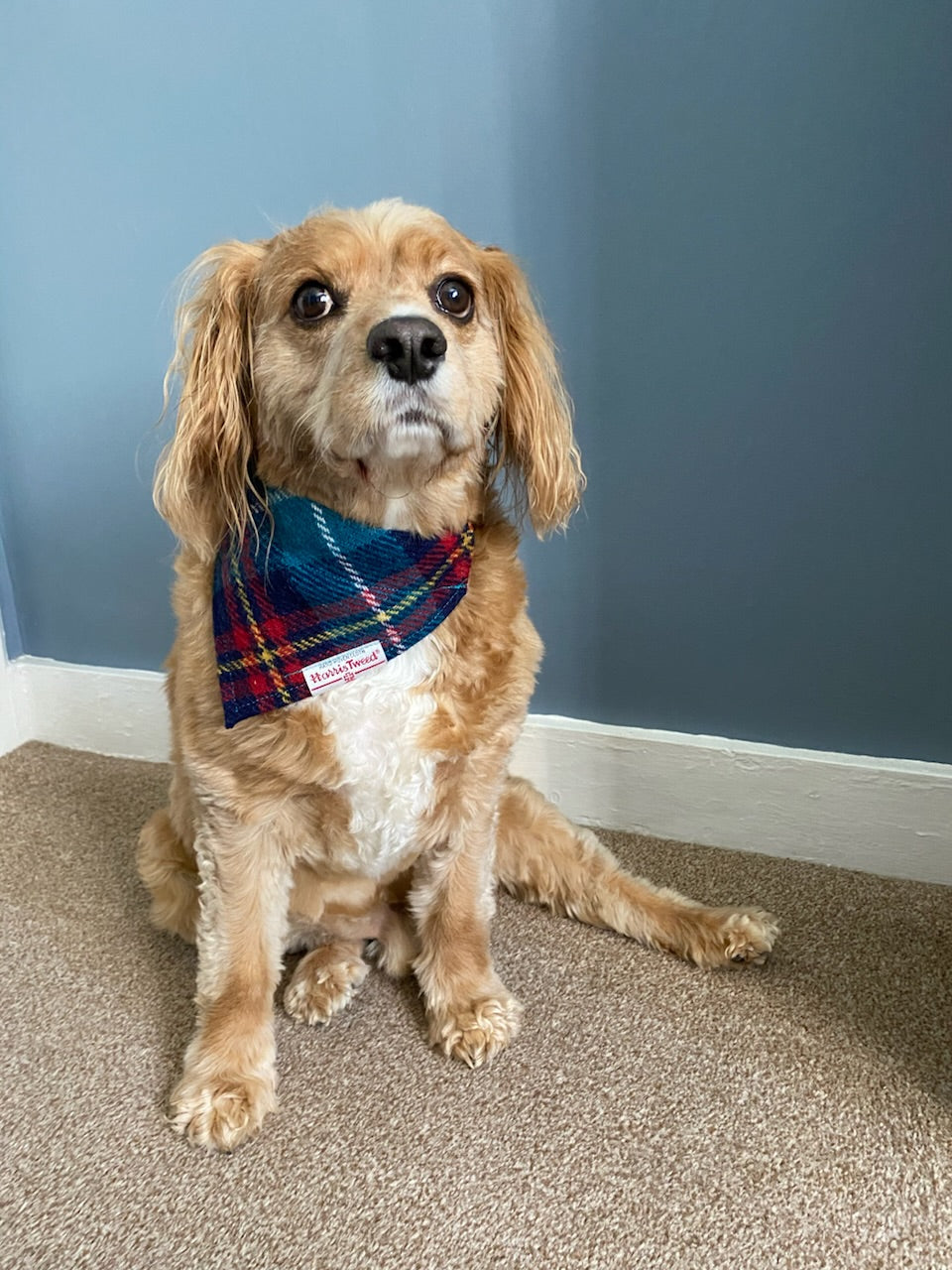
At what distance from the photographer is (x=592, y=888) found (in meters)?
1.48

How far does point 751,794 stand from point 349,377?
1096mm

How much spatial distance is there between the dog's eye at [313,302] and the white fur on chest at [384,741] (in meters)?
0.41

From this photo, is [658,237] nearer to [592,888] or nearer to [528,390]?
[528,390]

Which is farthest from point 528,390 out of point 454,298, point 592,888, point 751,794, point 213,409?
point 751,794

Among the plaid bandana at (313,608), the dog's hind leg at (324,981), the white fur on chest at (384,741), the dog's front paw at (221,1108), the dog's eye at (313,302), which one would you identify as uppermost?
the dog's eye at (313,302)

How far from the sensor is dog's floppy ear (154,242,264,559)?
3.64 ft

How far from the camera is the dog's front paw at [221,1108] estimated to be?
1.10 metres

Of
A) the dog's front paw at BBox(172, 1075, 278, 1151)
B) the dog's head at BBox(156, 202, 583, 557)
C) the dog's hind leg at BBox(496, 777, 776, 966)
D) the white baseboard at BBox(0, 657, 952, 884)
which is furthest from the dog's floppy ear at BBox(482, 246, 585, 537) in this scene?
the dog's front paw at BBox(172, 1075, 278, 1151)

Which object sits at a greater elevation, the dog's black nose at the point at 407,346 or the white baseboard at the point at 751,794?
the dog's black nose at the point at 407,346

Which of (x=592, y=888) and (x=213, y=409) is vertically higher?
(x=213, y=409)

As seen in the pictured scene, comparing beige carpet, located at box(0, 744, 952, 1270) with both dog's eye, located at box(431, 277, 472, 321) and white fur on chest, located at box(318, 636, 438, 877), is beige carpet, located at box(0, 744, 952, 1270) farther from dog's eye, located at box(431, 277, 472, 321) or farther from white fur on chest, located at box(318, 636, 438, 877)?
dog's eye, located at box(431, 277, 472, 321)

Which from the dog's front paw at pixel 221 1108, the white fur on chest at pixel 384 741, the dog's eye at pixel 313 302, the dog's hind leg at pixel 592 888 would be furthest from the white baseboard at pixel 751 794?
the dog's eye at pixel 313 302

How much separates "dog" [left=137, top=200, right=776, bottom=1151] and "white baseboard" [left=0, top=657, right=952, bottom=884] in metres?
0.51

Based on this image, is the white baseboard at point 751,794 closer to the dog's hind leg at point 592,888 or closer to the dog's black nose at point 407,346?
the dog's hind leg at point 592,888
